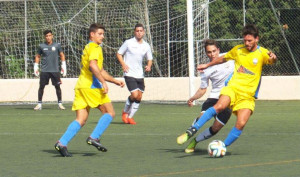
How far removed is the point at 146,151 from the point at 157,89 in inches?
543

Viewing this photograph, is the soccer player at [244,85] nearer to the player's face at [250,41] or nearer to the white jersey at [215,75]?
the player's face at [250,41]

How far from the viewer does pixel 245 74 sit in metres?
10.1

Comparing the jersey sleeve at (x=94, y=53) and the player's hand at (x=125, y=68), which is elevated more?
the jersey sleeve at (x=94, y=53)

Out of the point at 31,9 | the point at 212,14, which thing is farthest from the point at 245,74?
the point at 212,14

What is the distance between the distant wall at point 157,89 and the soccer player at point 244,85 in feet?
43.9

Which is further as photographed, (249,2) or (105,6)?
(249,2)

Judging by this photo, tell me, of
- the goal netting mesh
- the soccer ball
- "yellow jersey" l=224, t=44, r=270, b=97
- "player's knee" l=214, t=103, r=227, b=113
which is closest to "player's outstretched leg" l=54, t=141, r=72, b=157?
the soccer ball

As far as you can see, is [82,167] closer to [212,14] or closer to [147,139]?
[147,139]

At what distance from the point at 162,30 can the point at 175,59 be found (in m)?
0.95

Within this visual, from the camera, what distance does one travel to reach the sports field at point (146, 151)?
873 cm

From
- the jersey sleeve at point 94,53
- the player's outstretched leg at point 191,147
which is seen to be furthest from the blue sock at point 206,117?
the jersey sleeve at point 94,53

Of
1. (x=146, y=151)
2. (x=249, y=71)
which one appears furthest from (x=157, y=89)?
(x=249, y=71)

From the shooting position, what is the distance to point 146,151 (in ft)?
34.9

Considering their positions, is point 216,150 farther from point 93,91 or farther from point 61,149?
point 61,149
